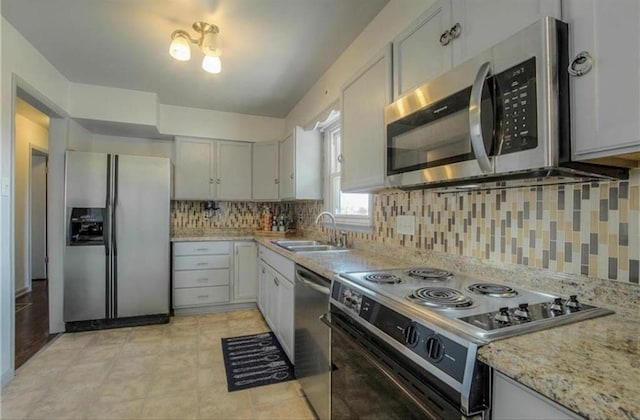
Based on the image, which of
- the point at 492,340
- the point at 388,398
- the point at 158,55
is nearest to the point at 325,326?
the point at 388,398

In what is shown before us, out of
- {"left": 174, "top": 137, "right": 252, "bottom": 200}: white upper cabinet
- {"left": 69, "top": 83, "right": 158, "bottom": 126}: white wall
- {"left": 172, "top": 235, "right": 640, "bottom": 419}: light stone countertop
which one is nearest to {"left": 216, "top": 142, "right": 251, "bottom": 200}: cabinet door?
{"left": 174, "top": 137, "right": 252, "bottom": 200}: white upper cabinet

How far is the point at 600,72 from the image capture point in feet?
2.52

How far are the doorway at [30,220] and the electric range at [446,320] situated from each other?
130 inches

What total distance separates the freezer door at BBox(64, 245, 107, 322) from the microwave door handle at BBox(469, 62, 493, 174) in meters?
3.29

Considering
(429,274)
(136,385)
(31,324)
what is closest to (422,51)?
(429,274)

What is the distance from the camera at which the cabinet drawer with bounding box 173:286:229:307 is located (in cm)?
337

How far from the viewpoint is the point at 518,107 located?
0.89m

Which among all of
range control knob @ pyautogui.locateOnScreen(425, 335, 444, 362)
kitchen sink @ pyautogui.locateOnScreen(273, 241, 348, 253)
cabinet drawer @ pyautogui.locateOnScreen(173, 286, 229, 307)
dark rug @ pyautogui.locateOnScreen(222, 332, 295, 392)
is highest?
kitchen sink @ pyautogui.locateOnScreen(273, 241, 348, 253)

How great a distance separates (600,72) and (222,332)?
10.1 feet

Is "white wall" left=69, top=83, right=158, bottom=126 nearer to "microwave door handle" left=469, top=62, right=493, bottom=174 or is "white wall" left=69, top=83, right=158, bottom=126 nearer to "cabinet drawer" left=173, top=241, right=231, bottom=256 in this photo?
"cabinet drawer" left=173, top=241, right=231, bottom=256

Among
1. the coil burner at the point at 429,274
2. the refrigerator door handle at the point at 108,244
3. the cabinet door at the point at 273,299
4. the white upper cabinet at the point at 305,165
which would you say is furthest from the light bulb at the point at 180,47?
the coil burner at the point at 429,274

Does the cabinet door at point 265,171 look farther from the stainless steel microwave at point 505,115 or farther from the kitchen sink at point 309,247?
the stainless steel microwave at point 505,115

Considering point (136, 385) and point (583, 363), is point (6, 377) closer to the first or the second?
point (136, 385)

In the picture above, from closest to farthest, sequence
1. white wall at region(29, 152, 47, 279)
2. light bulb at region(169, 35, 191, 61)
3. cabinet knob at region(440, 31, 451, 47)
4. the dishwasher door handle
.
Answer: cabinet knob at region(440, 31, 451, 47) → the dishwasher door handle → light bulb at region(169, 35, 191, 61) → white wall at region(29, 152, 47, 279)
